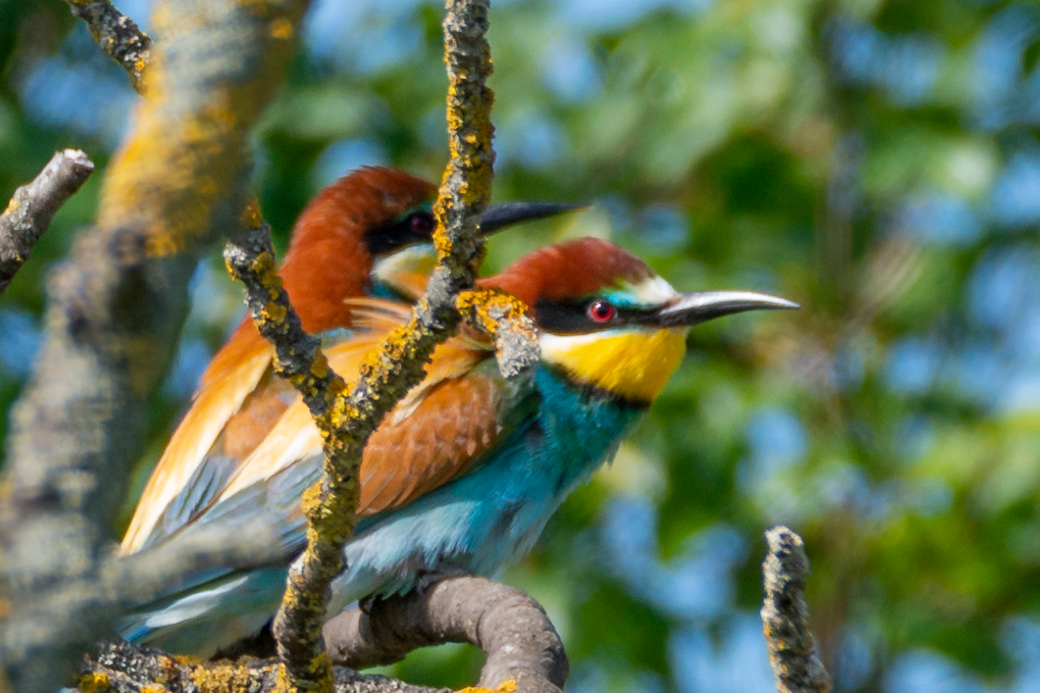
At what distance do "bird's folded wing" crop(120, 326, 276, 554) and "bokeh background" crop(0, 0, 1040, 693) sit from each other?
3.42ft

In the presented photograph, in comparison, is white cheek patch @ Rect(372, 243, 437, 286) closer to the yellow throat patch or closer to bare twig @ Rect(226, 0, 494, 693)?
the yellow throat patch

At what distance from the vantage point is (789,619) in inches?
45.1

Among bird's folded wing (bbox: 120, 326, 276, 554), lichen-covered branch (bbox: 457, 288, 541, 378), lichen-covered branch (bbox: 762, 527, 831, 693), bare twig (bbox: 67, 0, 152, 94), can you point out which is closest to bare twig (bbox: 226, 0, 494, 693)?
lichen-covered branch (bbox: 457, 288, 541, 378)

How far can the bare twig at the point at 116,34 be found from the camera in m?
1.22

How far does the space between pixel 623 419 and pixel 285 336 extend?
1558mm

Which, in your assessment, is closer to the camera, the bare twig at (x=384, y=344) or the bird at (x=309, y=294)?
the bare twig at (x=384, y=344)

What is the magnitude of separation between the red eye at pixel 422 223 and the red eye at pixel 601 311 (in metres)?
0.55

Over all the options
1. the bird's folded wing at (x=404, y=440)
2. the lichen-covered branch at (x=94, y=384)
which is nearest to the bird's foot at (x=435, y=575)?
the bird's folded wing at (x=404, y=440)

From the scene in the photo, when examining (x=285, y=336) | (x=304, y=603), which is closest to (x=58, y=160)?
(x=285, y=336)

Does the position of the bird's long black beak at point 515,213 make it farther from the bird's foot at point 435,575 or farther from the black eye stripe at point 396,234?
the bird's foot at point 435,575

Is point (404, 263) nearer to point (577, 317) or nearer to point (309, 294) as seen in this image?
point (309, 294)

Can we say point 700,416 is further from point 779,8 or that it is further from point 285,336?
point 285,336

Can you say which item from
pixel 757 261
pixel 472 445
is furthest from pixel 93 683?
pixel 757 261

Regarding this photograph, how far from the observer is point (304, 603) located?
121 centimetres
